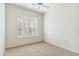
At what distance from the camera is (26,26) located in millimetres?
4453

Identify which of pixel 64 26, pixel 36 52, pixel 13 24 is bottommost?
pixel 36 52

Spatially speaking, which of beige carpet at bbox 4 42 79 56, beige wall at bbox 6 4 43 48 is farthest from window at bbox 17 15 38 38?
beige carpet at bbox 4 42 79 56

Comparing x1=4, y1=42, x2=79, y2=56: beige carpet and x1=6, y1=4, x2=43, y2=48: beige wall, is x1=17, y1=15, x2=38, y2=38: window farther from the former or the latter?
x1=4, y1=42, x2=79, y2=56: beige carpet

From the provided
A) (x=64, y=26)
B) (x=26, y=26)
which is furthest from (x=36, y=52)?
(x=26, y=26)

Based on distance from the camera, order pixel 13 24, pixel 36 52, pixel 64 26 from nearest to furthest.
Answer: pixel 36 52, pixel 64 26, pixel 13 24

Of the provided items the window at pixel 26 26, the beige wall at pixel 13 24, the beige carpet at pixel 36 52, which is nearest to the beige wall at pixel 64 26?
the beige carpet at pixel 36 52

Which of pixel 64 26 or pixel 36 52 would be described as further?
pixel 64 26

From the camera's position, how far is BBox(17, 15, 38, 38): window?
161 inches

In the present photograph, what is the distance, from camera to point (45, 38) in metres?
5.11

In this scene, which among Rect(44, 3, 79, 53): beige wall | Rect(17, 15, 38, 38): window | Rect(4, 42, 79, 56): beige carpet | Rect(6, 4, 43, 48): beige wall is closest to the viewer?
Rect(4, 42, 79, 56): beige carpet

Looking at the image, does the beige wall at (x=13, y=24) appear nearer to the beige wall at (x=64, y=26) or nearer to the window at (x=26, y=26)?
the window at (x=26, y=26)

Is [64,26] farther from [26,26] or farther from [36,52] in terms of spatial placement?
[26,26]

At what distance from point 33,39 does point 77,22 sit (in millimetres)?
2928

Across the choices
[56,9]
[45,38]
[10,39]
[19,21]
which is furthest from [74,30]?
[10,39]
